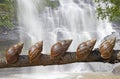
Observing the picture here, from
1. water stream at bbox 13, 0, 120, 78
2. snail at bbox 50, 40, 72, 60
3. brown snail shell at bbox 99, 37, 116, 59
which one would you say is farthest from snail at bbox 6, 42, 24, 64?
water stream at bbox 13, 0, 120, 78

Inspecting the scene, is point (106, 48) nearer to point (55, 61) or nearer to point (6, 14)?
point (55, 61)

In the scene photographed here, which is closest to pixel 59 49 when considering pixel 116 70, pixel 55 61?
pixel 55 61

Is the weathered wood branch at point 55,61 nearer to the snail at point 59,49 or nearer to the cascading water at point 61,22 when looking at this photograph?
the snail at point 59,49

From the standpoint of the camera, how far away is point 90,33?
52.6 meters

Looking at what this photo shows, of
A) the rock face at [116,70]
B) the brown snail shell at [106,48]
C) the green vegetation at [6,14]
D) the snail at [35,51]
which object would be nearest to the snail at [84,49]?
the brown snail shell at [106,48]

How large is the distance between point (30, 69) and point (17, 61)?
38402 millimetres

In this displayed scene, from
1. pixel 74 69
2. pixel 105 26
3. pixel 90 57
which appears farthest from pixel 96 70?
pixel 90 57

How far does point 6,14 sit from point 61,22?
43.1ft

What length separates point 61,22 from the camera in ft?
180

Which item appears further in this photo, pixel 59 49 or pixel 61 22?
pixel 61 22

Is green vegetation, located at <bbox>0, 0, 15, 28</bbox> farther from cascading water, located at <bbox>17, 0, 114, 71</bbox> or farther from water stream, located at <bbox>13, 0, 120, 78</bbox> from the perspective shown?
cascading water, located at <bbox>17, 0, 114, 71</bbox>

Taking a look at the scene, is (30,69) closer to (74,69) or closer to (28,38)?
(74,69)

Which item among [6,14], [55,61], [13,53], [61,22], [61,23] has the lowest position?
[61,23]

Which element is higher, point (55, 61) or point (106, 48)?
point (106, 48)
